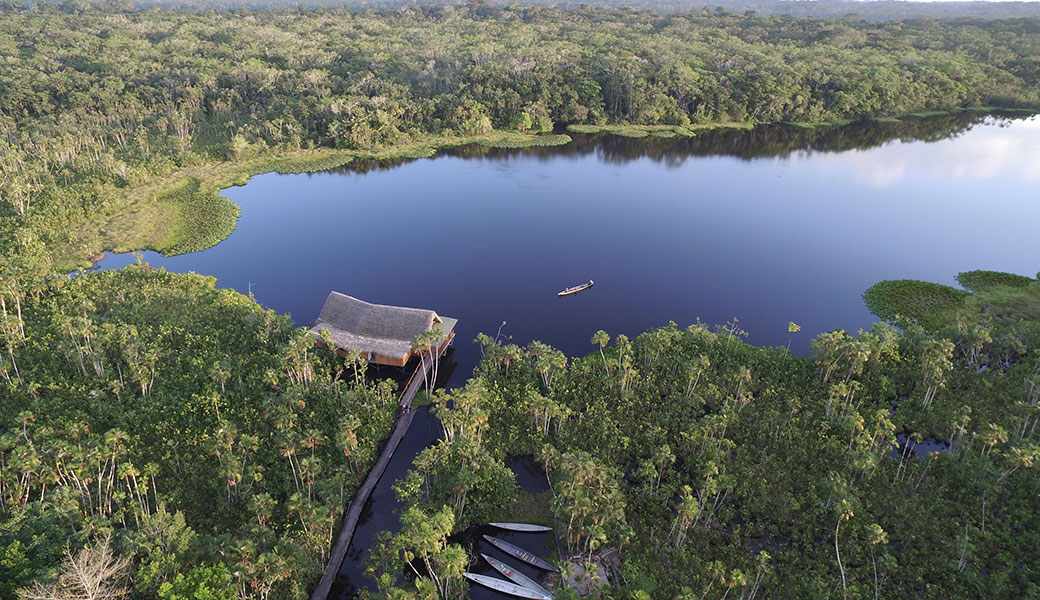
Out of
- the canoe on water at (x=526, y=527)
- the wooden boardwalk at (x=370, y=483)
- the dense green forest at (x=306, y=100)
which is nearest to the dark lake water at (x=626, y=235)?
the wooden boardwalk at (x=370, y=483)

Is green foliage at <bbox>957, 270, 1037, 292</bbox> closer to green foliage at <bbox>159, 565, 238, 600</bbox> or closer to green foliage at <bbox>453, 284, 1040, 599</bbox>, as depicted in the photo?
green foliage at <bbox>453, 284, 1040, 599</bbox>

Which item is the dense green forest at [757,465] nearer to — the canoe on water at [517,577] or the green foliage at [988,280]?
the canoe on water at [517,577]

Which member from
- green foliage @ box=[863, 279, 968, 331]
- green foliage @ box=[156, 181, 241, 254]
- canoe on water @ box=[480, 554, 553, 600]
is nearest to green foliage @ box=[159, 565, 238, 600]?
canoe on water @ box=[480, 554, 553, 600]

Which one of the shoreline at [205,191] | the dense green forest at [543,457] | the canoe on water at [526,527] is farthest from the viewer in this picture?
the shoreline at [205,191]

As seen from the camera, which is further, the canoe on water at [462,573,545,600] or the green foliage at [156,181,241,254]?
the green foliage at [156,181,241,254]

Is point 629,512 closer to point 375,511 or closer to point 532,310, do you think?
point 375,511
